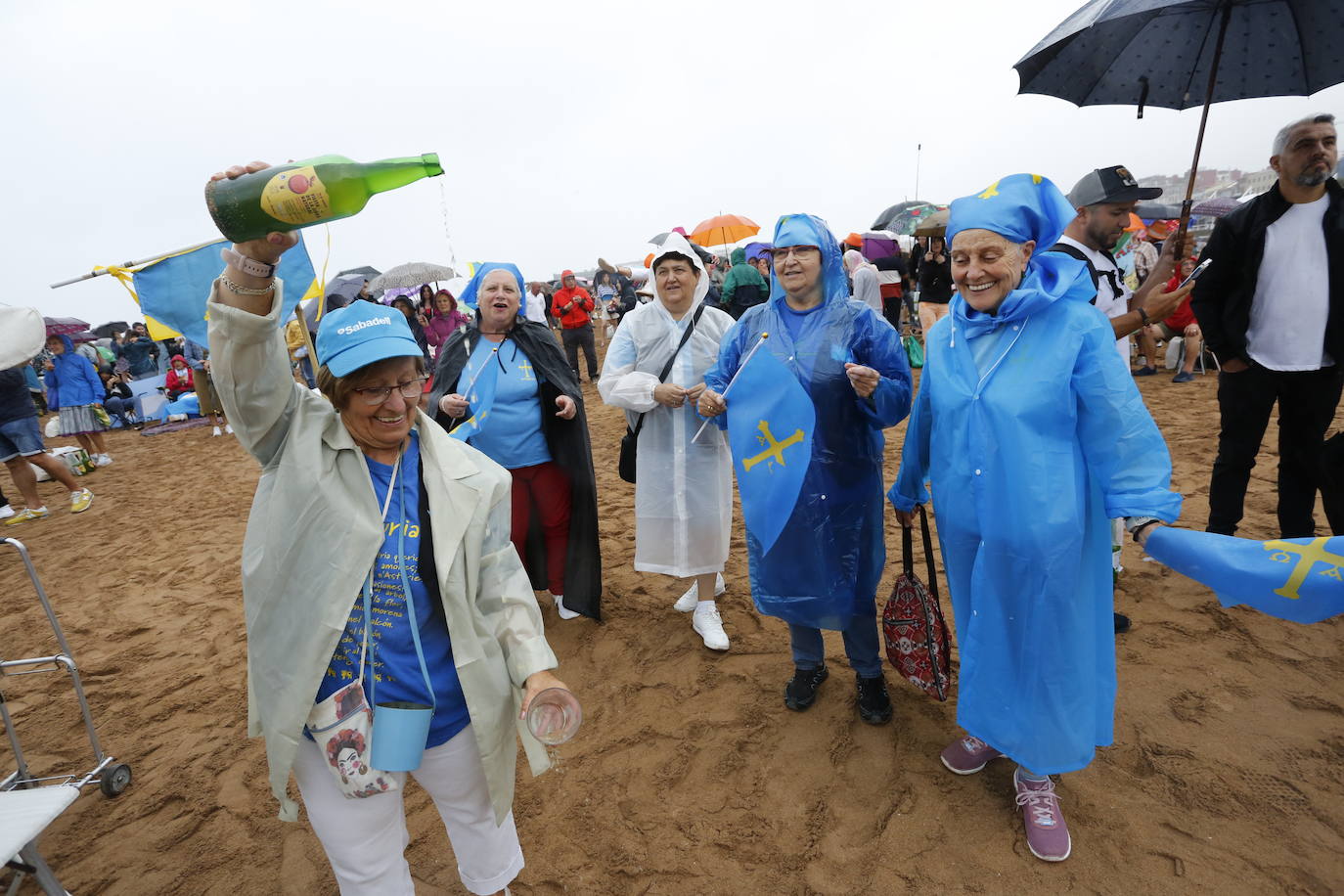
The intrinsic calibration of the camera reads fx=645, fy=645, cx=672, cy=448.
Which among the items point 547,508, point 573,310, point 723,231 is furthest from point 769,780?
point 723,231

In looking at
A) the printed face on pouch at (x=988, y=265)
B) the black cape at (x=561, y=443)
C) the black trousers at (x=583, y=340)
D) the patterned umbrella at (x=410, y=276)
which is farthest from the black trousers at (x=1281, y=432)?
the patterned umbrella at (x=410, y=276)

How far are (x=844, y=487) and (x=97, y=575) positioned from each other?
6.70 meters

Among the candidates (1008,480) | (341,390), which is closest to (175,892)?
(341,390)

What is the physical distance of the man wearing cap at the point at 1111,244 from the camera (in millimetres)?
2850

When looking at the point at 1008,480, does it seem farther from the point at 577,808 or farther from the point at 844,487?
the point at 577,808

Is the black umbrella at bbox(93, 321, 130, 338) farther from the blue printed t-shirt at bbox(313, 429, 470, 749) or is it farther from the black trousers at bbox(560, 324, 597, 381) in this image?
the blue printed t-shirt at bbox(313, 429, 470, 749)

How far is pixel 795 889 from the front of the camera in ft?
7.14

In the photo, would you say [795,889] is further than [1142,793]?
No

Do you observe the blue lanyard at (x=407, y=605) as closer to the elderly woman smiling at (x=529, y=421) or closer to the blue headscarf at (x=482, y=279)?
the elderly woman smiling at (x=529, y=421)

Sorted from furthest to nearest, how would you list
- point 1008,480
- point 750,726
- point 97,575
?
point 97,575 → point 750,726 → point 1008,480

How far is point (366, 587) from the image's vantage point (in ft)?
4.98

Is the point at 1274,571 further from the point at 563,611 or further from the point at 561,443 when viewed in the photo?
the point at 563,611

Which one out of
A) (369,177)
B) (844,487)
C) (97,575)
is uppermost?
(369,177)

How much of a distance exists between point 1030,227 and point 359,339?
1931 millimetres
